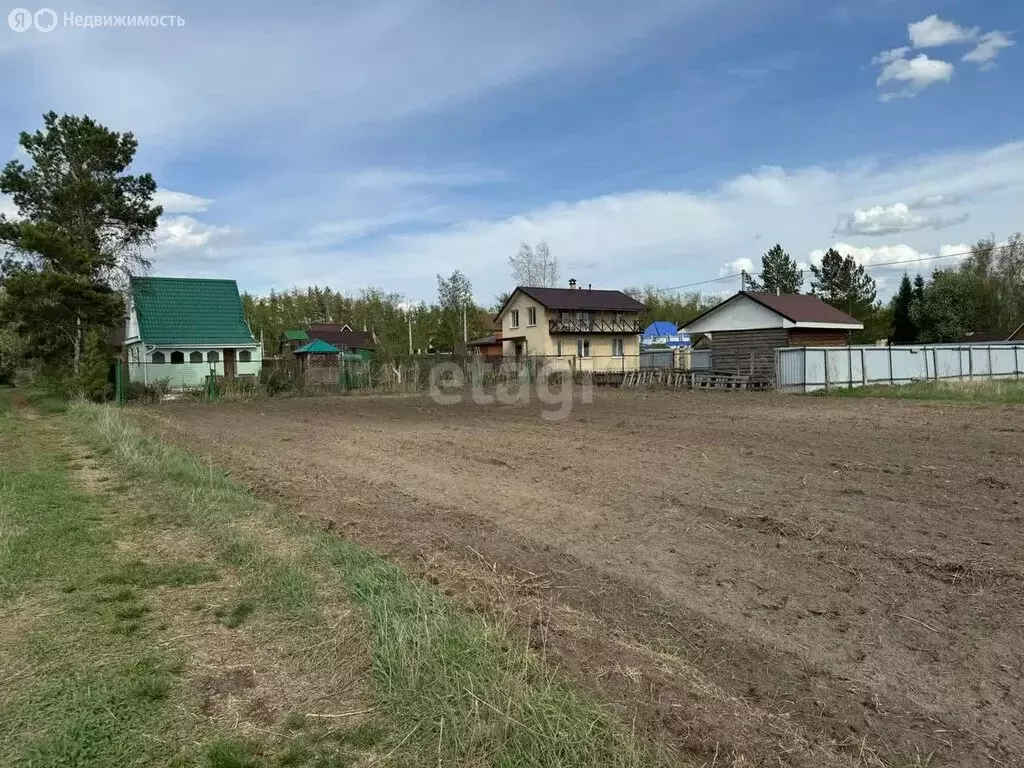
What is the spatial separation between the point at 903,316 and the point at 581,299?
2548 cm

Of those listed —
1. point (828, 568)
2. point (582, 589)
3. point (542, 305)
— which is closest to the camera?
point (582, 589)

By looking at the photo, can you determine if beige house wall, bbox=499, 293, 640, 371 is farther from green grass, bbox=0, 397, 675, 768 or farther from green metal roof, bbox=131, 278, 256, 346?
green grass, bbox=0, 397, 675, 768

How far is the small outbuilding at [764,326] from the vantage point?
30750 millimetres

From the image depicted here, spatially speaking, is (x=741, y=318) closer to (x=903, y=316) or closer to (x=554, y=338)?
(x=554, y=338)

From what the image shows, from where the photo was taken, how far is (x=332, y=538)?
5949 mm

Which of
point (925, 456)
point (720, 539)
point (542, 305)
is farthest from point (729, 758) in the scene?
point (542, 305)

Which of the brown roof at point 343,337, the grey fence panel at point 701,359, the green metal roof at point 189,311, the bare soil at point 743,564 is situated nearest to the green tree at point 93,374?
the green metal roof at point 189,311

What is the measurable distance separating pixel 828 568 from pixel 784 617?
109 cm

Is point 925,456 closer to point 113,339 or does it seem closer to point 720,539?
point 720,539

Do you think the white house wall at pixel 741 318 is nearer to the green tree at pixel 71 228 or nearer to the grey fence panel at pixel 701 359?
the grey fence panel at pixel 701 359

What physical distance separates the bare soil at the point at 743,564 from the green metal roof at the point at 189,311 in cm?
2499

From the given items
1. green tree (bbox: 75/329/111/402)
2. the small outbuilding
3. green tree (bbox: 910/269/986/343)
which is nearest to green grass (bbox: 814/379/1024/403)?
the small outbuilding

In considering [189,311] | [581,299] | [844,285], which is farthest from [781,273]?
[189,311]

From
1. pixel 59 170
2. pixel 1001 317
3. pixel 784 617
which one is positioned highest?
pixel 59 170
